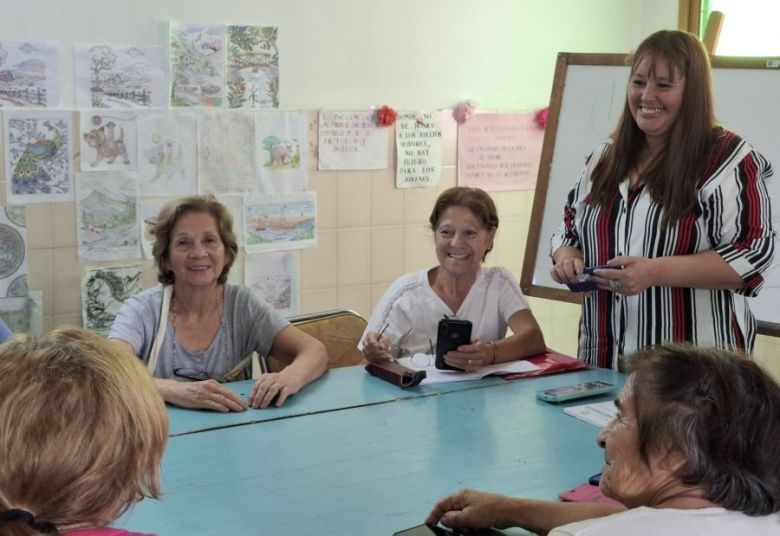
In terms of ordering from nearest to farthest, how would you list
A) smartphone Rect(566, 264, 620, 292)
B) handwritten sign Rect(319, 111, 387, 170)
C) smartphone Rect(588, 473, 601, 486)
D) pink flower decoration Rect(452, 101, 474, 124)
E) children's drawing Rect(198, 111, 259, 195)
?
smartphone Rect(588, 473, 601, 486) < smartphone Rect(566, 264, 620, 292) < children's drawing Rect(198, 111, 259, 195) < handwritten sign Rect(319, 111, 387, 170) < pink flower decoration Rect(452, 101, 474, 124)

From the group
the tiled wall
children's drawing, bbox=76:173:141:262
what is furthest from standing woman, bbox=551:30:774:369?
children's drawing, bbox=76:173:141:262

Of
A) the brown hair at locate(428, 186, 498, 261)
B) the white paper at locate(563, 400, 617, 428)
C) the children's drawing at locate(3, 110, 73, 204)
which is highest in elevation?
the children's drawing at locate(3, 110, 73, 204)

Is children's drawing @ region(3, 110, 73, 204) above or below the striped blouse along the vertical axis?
above

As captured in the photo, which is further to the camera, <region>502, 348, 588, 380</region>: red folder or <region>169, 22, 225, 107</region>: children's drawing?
<region>169, 22, 225, 107</region>: children's drawing

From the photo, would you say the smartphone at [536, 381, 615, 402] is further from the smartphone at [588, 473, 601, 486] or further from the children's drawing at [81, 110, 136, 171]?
the children's drawing at [81, 110, 136, 171]

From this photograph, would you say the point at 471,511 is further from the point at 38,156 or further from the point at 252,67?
the point at 252,67

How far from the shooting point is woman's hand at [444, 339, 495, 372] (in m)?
2.55

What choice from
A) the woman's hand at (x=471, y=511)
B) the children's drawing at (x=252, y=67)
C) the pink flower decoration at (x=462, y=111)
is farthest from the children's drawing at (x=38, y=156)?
the woman's hand at (x=471, y=511)

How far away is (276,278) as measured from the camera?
3.61 metres

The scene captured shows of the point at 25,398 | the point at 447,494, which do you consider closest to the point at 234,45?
the point at 447,494

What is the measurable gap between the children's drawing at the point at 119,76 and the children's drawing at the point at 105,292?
1.87ft

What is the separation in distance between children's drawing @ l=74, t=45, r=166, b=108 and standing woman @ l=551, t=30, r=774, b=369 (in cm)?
159

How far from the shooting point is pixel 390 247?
12.7 feet

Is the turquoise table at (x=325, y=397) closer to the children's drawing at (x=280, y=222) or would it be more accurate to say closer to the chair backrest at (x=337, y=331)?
the chair backrest at (x=337, y=331)
